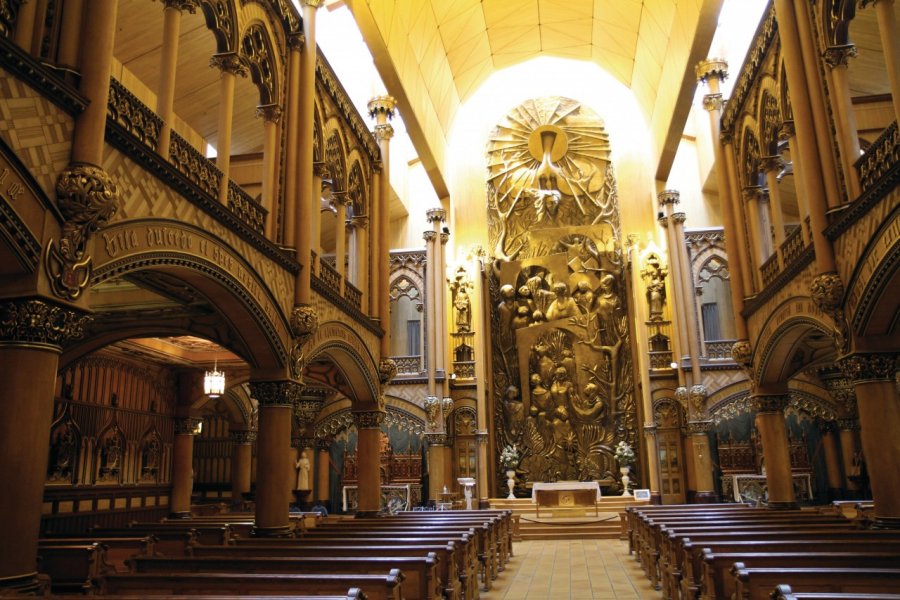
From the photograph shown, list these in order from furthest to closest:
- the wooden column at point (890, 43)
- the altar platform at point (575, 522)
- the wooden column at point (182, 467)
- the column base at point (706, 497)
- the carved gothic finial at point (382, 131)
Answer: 1. the column base at point (706, 497)
2. the altar platform at point (575, 522)
3. the wooden column at point (182, 467)
4. the carved gothic finial at point (382, 131)
5. the wooden column at point (890, 43)

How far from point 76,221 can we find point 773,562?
24.4 ft

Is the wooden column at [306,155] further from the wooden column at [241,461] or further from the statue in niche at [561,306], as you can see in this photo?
the statue in niche at [561,306]

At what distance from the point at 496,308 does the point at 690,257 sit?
7.57 metres

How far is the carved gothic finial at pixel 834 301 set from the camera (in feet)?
35.2

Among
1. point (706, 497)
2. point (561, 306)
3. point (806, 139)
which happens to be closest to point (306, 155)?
point (806, 139)

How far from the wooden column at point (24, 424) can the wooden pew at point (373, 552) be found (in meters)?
2.99

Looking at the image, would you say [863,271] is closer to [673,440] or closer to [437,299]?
[673,440]

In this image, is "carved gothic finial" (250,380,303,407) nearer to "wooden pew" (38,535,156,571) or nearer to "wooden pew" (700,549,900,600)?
"wooden pew" (38,535,156,571)

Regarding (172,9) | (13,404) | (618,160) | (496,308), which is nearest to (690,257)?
(618,160)

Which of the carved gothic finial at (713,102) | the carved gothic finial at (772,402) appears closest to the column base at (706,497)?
the carved gothic finial at (772,402)

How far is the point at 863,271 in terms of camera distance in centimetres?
1010

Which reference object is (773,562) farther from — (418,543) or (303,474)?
(303,474)

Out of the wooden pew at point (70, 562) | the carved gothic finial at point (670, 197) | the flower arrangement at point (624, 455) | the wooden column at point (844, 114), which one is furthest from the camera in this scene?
the flower arrangement at point (624, 455)

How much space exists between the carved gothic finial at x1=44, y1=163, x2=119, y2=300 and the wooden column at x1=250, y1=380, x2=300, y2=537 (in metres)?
5.51
